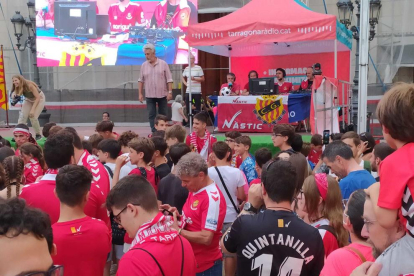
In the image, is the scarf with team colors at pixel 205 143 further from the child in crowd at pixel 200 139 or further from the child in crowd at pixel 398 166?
the child in crowd at pixel 398 166

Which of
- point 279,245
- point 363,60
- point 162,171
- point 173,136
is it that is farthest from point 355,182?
point 363,60

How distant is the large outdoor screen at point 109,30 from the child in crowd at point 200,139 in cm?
1045

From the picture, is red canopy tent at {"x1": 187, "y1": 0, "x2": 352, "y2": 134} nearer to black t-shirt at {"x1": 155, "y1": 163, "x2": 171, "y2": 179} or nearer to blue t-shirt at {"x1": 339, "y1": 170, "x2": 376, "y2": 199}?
black t-shirt at {"x1": 155, "y1": 163, "x2": 171, "y2": 179}

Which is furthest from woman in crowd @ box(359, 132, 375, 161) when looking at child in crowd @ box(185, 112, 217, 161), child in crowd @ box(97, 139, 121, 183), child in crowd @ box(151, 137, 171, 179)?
child in crowd @ box(97, 139, 121, 183)

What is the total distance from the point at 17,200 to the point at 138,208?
758mm

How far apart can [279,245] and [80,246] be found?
3.70ft

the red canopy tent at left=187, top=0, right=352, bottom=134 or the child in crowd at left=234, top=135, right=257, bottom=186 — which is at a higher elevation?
the red canopy tent at left=187, top=0, right=352, bottom=134

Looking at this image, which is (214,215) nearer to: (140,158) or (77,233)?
(77,233)

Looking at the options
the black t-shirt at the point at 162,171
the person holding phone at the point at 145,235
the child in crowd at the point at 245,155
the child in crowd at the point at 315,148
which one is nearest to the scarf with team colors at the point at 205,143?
the child in crowd at the point at 245,155

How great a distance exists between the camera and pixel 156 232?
2709mm

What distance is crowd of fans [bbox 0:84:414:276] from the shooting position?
2.23 metres

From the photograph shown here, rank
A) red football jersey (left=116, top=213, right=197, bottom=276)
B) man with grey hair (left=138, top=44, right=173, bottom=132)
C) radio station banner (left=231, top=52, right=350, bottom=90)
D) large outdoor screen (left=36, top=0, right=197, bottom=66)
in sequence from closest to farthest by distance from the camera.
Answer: red football jersey (left=116, top=213, right=197, bottom=276) < man with grey hair (left=138, top=44, right=173, bottom=132) < radio station banner (left=231, top=52, right=350, bottom=90) < large outdoor screen (left=36, top=0, right=197, bottom=66)

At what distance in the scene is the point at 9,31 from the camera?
20.5 meters

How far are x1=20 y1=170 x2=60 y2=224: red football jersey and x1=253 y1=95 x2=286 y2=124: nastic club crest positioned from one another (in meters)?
8.62
